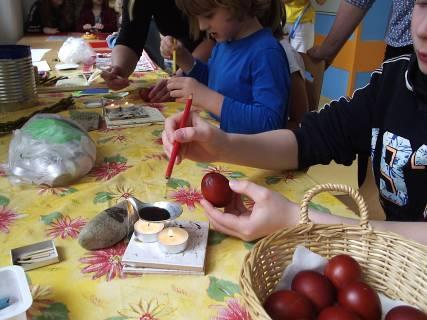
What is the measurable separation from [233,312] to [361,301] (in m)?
0.14

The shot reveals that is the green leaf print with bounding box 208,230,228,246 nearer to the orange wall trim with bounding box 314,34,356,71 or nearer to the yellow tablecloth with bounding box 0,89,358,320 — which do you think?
the yellow tablecloth with bounding box 0,89,358,320

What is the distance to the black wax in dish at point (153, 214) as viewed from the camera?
1.92 feet

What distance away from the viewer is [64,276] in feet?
1.71

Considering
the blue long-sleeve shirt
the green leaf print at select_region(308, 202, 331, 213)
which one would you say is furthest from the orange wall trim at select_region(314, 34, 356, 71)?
the green leaf print at select_region(308, 202, 331, 213)

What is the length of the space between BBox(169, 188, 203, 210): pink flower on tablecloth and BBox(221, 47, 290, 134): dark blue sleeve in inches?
13.5

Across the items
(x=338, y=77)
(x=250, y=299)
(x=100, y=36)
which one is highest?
(x=250, y=299)

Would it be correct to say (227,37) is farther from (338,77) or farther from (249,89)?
(338,77)

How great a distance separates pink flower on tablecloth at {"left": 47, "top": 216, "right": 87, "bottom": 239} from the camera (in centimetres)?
61

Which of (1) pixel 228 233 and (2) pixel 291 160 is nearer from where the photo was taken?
(1) pixel 228 233

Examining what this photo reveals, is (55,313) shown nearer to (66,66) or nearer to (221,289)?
(221,289)

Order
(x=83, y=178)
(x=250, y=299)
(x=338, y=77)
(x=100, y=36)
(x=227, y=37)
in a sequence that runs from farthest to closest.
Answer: (x=338, y=77) → (x=100, y=36) → (x=227, y=37) → (x=83, y=178) → (x=250, y=299)

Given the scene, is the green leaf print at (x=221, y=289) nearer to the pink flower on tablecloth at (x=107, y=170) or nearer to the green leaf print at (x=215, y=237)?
the green leaf print at (x=215, y=237)

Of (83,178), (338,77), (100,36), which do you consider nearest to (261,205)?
(83,178)

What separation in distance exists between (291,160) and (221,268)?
37 cm
